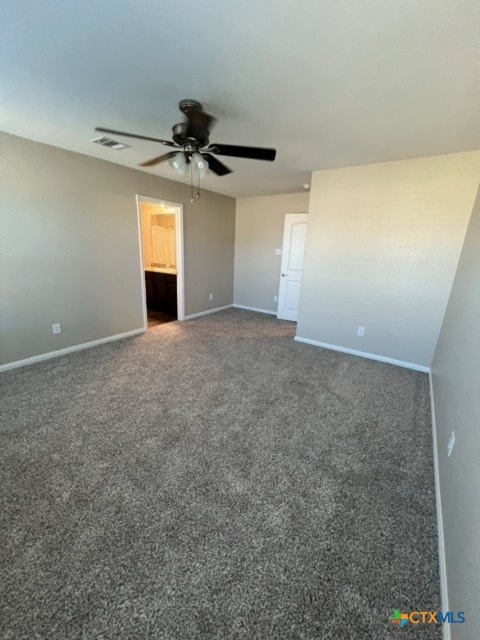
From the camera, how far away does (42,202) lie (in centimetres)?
301

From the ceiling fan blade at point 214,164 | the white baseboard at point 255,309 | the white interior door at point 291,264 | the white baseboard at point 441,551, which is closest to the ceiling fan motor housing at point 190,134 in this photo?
the ceiling fan blade at point 214,164

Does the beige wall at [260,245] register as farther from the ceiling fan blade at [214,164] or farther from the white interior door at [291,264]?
the ceiling fan blade at [214,164]

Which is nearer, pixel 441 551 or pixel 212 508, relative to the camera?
pixel 441 551

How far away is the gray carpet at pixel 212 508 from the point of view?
3.61 ft

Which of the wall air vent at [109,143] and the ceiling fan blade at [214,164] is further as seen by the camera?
the wall air vent at [109,143]

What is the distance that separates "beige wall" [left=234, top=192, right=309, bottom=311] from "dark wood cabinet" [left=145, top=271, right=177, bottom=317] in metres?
1.57

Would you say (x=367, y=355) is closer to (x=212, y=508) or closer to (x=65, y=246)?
(x=212, y=508)

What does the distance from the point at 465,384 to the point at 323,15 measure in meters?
2.08

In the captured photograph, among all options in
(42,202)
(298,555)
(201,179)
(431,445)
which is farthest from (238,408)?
(201,179)

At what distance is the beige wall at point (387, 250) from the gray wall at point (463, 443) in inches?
17.6

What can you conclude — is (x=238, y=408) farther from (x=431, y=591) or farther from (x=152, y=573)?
(x=431, y=591)

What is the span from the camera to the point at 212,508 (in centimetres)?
154

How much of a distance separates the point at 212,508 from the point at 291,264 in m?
4.30

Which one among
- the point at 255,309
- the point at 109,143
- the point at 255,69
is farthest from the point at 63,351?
the point at 255,309
